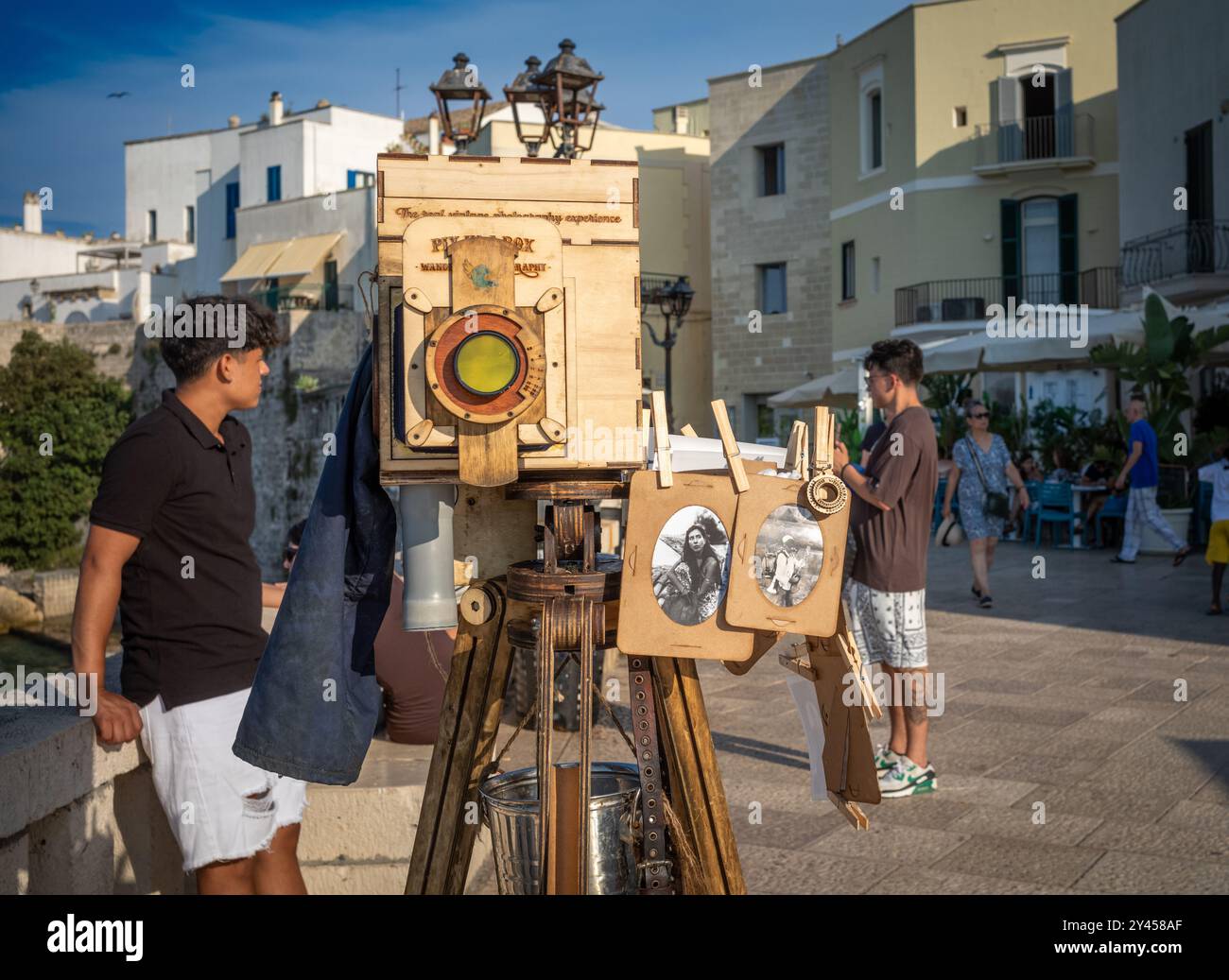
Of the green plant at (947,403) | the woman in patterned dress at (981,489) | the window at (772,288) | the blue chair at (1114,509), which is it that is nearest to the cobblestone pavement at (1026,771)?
the woman in patterned dress at (981,489)

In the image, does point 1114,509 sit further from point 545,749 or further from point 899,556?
point 545,749

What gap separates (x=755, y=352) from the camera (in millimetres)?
33250

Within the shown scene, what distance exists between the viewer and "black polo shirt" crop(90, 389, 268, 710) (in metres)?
2.97

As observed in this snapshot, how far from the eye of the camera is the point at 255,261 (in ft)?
132

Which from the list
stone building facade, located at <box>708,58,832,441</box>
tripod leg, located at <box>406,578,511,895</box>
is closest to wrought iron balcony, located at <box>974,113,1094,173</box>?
stone building facade, located at <box>708,58,832,441</box>

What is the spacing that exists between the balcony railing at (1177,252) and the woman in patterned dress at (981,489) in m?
13.0

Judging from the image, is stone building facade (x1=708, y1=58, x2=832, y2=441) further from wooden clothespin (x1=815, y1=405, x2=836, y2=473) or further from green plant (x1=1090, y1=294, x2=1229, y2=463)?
wooden clothespin (x1=815, y1=405, x2=836, y2=473)

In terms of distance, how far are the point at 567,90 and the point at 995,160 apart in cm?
2029

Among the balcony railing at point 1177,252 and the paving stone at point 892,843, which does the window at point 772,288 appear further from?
the paving stone at point 892,843

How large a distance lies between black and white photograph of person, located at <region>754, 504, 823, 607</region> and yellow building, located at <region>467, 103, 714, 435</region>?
32.2m

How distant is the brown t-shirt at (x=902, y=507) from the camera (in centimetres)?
507

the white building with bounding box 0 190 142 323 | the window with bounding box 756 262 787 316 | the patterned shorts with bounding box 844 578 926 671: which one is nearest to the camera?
the patterned shorts with bounding box 844 578 926 671
